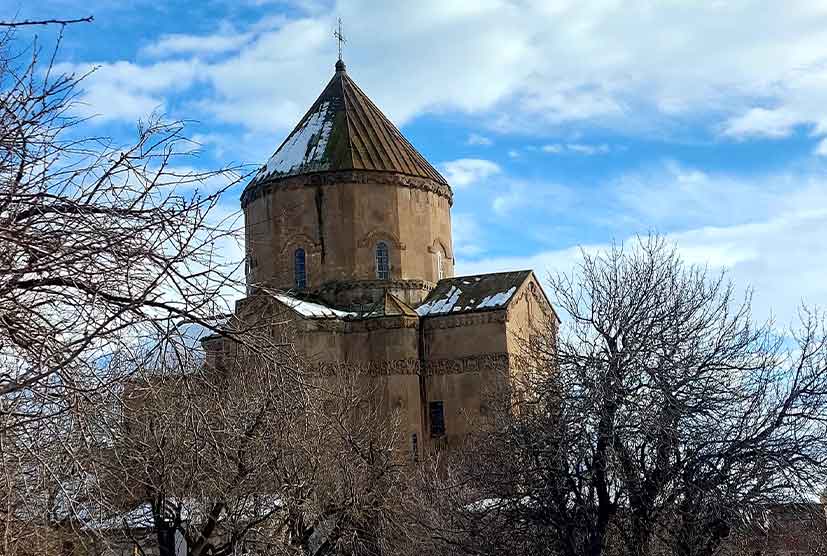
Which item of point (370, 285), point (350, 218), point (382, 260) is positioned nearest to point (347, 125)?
point (350, 218)

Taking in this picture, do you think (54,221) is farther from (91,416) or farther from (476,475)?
(476,475)

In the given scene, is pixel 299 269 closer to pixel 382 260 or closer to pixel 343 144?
pixel 382 260

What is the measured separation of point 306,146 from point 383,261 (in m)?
4.72

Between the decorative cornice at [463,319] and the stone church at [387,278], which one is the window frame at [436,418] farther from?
the decorative cornice at [463,319]

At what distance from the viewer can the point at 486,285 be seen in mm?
35375

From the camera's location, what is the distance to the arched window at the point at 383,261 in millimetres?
35500

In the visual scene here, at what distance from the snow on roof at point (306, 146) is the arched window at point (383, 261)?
3136 millimetres

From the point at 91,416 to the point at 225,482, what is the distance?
39.2 ft

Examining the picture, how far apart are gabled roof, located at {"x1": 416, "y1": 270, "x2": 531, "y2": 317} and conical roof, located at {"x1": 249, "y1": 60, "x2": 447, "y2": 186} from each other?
3881 mm

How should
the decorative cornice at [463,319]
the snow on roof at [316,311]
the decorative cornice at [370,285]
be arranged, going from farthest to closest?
the decorative cornice at [370,285], the decorative cornice at [463,319], the snow on roof at [316,311]

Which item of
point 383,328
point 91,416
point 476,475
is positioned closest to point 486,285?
point 383,328

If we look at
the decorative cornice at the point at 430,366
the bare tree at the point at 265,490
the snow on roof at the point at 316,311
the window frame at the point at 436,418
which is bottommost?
the bare tree at the point at 265,490

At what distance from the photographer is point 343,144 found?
36.4m

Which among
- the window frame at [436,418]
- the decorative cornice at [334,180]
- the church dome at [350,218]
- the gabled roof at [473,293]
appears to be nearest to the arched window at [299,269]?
the church dome at [350,218]
